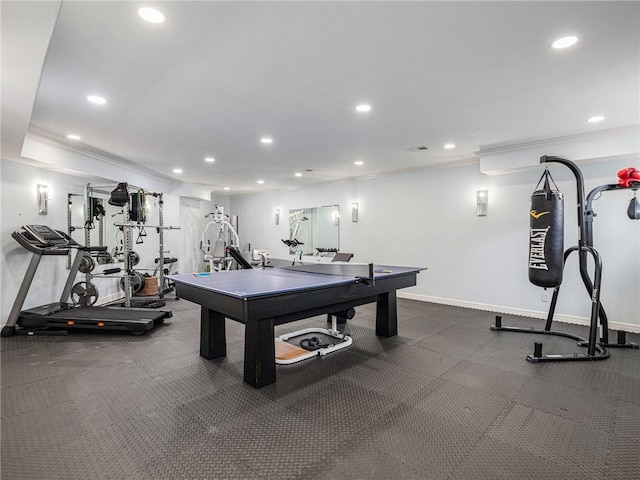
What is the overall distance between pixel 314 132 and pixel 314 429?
131 inches

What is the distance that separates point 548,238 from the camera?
135 inches

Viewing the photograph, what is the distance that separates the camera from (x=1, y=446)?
1.94 m

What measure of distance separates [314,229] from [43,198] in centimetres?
524

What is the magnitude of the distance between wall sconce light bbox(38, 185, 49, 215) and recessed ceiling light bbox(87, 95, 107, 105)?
2.53m

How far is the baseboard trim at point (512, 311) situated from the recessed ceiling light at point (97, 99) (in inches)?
223

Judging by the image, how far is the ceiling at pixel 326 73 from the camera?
1.91 meters

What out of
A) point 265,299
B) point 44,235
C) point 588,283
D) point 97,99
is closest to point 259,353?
point 265,299

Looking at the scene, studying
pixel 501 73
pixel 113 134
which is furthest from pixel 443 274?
pixel 113 134

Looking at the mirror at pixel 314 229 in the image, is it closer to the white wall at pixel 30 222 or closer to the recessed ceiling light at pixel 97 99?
the white wall at pixel 30 222

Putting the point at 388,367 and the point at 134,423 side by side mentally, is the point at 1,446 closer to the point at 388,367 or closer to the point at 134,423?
the point at 134,423

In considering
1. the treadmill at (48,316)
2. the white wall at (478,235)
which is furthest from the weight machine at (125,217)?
the white wall at (478,235)

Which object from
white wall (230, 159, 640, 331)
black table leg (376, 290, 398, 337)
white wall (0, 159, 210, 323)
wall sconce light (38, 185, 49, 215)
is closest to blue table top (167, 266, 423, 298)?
black table leg (376, 290, 398, 337)

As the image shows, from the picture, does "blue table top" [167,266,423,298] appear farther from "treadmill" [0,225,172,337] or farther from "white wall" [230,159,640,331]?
"white wall" [230,159,640,331]

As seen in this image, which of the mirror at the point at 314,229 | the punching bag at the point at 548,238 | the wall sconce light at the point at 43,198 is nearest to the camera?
the punching bag at the point at 548,238
